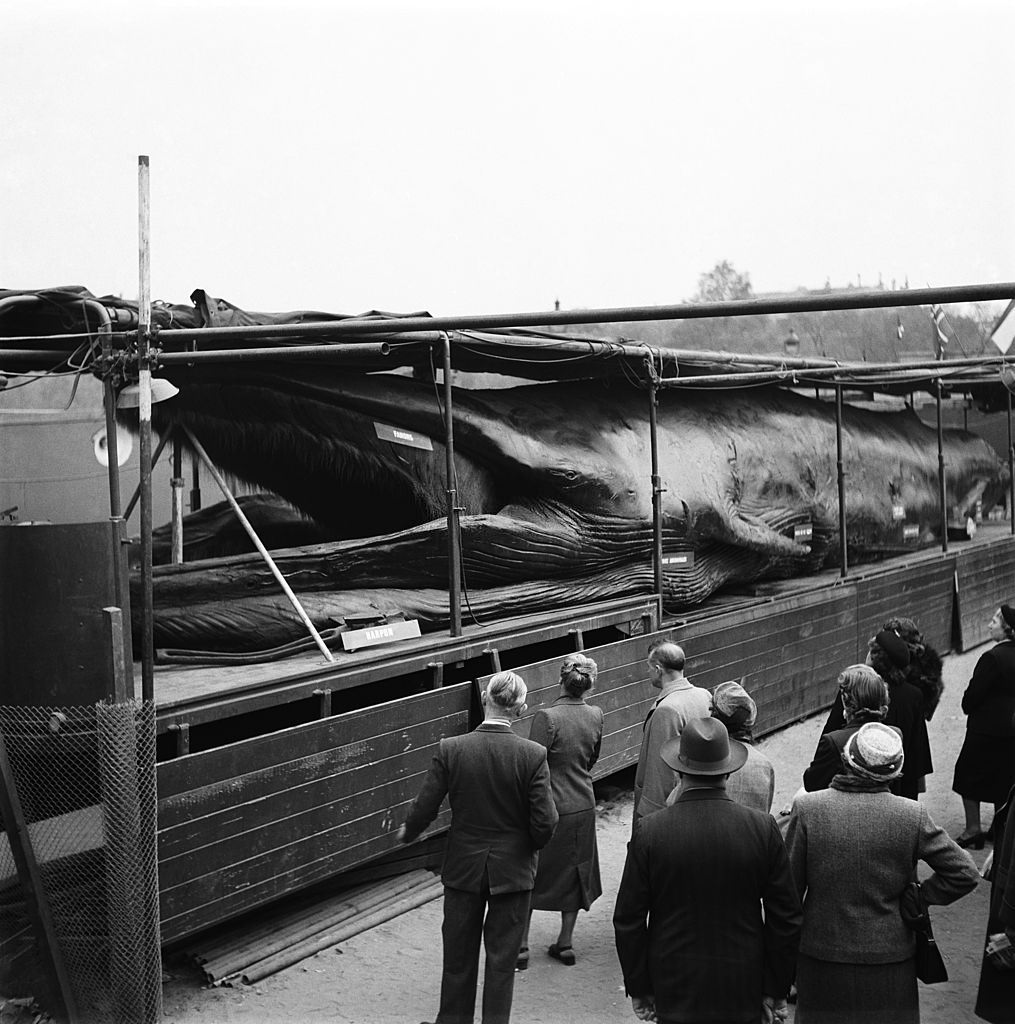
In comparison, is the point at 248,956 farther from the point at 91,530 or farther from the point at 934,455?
the point at 934,455

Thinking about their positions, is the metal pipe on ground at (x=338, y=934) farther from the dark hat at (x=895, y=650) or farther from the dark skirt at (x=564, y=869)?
the dark hat at (x=895, y=650)

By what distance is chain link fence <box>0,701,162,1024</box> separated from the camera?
468 centimetres

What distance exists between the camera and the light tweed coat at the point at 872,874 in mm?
3623

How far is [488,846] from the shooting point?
4473 mm

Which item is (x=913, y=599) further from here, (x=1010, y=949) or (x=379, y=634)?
(x=1010, y=949)

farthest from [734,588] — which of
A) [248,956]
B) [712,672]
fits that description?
[248,956]

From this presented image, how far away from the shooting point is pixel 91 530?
486 cm

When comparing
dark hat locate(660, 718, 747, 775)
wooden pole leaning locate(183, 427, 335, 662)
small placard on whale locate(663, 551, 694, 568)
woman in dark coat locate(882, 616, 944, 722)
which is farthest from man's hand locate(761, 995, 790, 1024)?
small placard on whale locate(663, 551, 694, 568)

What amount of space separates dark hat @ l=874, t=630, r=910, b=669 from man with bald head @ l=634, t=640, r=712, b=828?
3.13 feet

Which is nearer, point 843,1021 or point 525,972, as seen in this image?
point 843,1021

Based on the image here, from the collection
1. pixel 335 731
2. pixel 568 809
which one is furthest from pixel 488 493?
pixel 568 809

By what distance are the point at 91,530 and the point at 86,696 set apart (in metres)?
0.69

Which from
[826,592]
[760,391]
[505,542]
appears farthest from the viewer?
[760,391]

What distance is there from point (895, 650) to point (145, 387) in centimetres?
373
